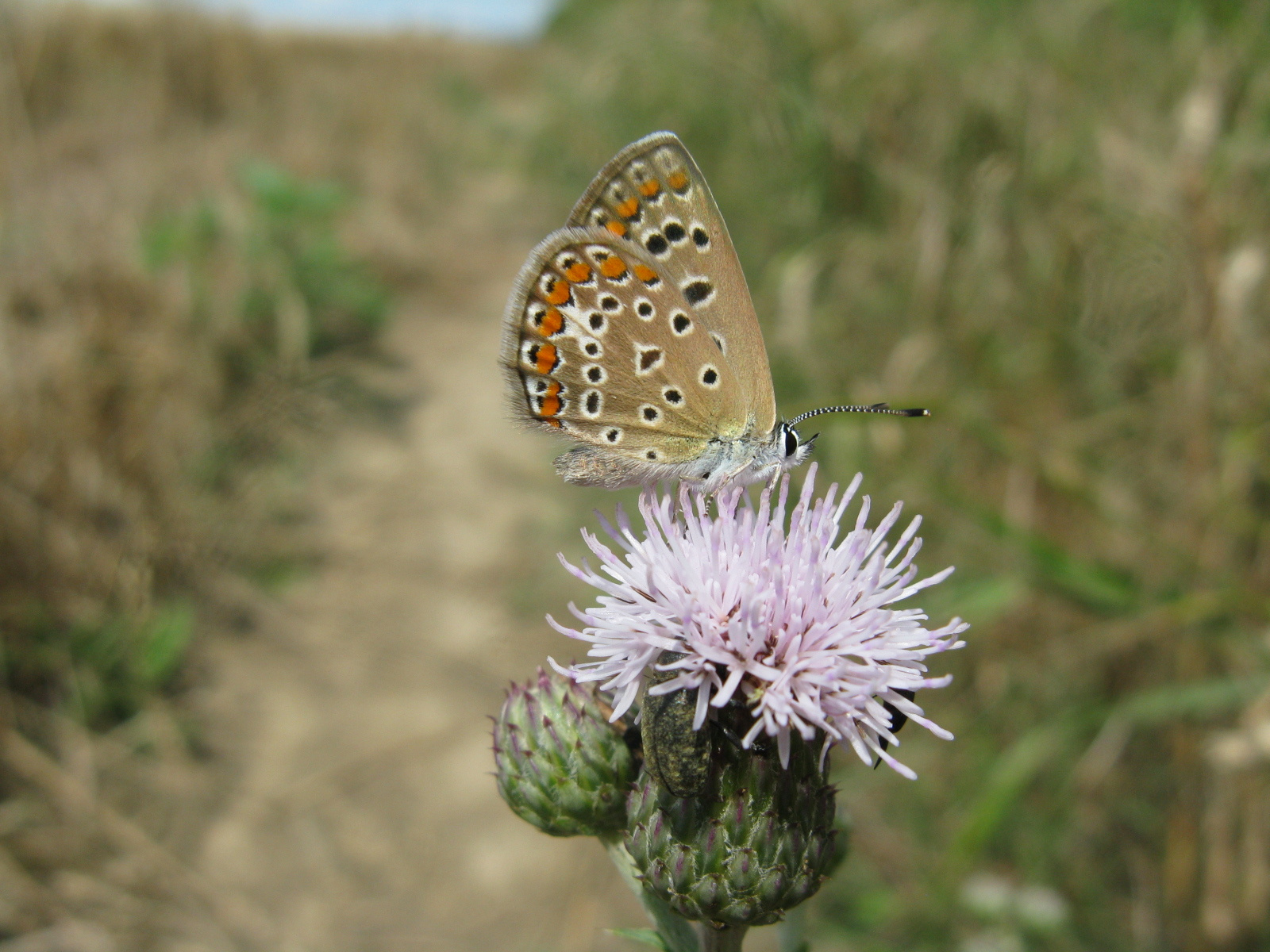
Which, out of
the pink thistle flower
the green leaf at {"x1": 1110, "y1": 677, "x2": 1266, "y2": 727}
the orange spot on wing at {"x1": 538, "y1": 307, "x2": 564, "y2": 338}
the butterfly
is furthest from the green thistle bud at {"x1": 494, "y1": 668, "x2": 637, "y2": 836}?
the green leaf at {"x1": 1110, "y1": 677, "x2": 1266, "y2": 727}

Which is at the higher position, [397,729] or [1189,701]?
[397,729]

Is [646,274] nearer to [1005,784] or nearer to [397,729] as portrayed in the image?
[1005,784]

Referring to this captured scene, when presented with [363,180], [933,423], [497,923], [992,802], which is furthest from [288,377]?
[363,180]

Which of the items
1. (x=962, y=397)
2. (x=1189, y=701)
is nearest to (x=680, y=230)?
(x=1189, y=701)

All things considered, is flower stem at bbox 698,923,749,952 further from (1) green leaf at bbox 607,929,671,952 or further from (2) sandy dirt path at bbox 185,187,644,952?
(2) sandy dirt path at bbox 185,187,644,952

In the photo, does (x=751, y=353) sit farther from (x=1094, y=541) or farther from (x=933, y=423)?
(x=1094, y=541)
